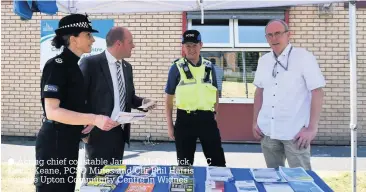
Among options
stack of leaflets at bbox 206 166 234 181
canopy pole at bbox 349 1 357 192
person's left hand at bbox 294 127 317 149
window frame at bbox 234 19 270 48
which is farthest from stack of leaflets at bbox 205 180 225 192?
window frame at bbox 234 19 270 48

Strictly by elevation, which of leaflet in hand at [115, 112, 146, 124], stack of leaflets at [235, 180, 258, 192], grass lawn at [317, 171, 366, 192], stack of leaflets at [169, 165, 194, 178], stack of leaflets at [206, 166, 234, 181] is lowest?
grass lawn at [317, 171, 366, 192]

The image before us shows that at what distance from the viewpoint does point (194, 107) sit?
388 centimetres

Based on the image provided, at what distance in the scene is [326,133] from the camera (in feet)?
25.6

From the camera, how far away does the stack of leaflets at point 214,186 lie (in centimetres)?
220

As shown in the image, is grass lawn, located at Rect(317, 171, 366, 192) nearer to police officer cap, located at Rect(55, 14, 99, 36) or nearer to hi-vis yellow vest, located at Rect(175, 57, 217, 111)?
hi-vis yellow vest, located at Rect(175, 57, 217, 111)

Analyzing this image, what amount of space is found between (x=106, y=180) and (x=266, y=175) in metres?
0.99

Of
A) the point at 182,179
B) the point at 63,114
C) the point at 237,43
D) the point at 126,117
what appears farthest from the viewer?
the point at 237,43

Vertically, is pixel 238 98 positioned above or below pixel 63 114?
below

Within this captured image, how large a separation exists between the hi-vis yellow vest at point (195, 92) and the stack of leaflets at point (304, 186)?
1.67 meters

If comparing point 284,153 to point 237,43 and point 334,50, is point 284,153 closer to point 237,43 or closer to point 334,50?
point 237,43

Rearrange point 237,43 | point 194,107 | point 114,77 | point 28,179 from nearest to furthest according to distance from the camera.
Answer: point 114,77
point 194,107
point 28,179
point 237,43

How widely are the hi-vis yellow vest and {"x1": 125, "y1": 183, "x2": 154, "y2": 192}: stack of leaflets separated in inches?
64.6

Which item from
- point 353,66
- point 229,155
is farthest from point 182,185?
point 229,155

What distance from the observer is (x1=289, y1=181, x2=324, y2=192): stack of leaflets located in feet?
7.14
